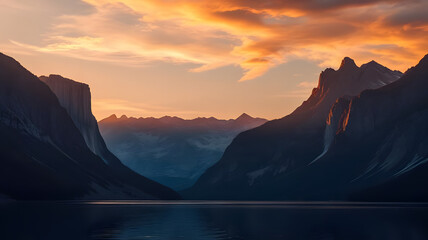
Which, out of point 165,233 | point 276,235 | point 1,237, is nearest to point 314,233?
point 276,235

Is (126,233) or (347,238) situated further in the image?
(126,233)

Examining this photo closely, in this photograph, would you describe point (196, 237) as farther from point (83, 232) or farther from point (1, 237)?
point (1, 237)

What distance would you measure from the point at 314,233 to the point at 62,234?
3183cm

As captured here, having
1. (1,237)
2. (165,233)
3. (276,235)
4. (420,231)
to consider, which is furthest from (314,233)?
(1,237)

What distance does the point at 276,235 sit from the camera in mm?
84000

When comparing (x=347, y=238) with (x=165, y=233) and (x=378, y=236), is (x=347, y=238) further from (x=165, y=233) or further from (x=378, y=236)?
(x=165, y=233)

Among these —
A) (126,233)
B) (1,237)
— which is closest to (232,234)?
(126,233)

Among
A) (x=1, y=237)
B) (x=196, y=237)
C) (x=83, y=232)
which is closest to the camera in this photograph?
(x=1, y=237)

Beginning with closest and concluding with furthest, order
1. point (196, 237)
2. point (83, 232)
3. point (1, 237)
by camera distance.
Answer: point (1, 237) < point (196, 237) < point (83, 232)

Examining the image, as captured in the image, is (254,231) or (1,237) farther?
(254,231)

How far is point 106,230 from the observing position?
92.2m

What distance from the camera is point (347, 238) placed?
79.1 metres

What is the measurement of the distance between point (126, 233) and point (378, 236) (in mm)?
31617

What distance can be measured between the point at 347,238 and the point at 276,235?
9.27 m
